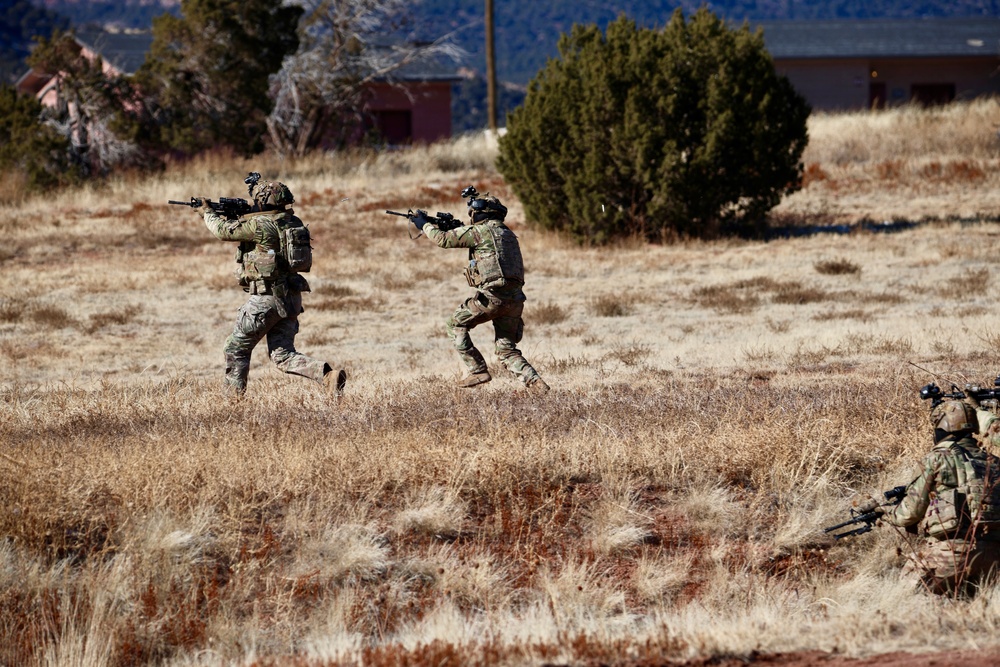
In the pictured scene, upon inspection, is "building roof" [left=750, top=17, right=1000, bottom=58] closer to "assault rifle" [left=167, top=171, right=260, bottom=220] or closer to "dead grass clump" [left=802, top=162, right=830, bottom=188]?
"dead grass clump" [left=802, top=162, right=830, bottom=188]

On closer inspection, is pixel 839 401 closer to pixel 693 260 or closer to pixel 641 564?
pixel 641 564

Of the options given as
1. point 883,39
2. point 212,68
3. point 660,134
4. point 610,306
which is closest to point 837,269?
point 610,306

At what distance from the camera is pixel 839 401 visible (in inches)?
326

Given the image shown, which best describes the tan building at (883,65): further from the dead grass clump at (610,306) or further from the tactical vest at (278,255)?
the tactical vest at (278,255)

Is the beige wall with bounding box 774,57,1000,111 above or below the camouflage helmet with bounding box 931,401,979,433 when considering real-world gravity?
above

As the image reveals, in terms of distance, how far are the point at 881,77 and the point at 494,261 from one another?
36.3 m

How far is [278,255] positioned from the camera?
905cm

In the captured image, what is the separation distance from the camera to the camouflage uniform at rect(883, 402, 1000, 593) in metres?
5.58

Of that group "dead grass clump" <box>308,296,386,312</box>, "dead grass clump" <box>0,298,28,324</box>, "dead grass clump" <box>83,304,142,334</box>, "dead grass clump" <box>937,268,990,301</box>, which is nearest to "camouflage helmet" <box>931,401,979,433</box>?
"dead grass clump" <box>937,268,990,301</box>

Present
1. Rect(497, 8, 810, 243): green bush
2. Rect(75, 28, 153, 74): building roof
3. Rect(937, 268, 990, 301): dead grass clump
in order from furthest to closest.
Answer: Rect(75, 28, 153, 74): building roof < Rect(497, 8, 810, 243): green bush < Rect(937, 268, 990, 301): dead grass clump

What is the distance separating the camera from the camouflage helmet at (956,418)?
560 cm

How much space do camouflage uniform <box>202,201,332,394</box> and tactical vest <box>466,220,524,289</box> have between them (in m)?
1.38

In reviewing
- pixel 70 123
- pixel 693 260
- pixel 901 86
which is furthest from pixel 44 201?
pixel 901 86

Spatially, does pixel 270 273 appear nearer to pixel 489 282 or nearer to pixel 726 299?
pixel 489 282
